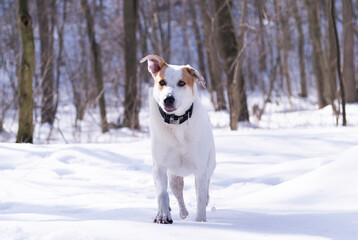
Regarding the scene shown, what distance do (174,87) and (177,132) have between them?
0.35 meters

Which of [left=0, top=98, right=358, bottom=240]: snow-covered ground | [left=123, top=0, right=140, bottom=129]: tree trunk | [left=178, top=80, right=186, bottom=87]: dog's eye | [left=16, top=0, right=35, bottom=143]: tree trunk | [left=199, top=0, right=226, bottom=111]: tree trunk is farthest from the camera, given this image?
[left=123, top=0, right=140, bottom=129]: tree trunk

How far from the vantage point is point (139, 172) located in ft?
19.0

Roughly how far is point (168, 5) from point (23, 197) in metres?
25.5

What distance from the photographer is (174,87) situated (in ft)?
10.1

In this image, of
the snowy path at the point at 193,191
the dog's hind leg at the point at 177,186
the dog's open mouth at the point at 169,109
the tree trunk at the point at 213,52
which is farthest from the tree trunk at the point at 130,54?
the dog's open mouth at the point at 169,109

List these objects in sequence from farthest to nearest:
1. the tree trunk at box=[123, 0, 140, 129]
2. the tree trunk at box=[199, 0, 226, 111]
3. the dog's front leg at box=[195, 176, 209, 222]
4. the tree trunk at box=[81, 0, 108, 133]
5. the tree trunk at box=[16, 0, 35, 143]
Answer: the tree trunk at box=[81, 0, 108, 133] → the tree trunk at box=[123, 0, 140, 129] → the tree trunk at box=[199, 0, 226, 111] → the tree trunk at box=[16, 0, 35, 143] → the dog's front leg at box=[195, 176, 209, 222]

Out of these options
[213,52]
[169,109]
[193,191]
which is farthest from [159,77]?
[213,52]

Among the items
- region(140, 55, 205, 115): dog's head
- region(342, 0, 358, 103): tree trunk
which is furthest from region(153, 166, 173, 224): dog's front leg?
region(342, 0, 358, 103): tree trunk

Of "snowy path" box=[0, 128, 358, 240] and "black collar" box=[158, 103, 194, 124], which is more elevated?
"black collar" box=[158, 103, 194, 124]

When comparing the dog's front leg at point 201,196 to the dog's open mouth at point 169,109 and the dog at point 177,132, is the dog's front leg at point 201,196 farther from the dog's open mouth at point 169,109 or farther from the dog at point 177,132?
the dog's open mouth at point 169,109

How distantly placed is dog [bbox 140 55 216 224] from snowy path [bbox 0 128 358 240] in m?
0.32

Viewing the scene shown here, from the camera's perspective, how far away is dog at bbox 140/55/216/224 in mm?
3115

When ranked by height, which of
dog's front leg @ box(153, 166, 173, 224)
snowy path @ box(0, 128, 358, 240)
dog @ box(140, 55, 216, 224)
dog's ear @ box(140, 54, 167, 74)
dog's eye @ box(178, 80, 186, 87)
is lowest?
snowy path @ box(0, 128, 358, 240)

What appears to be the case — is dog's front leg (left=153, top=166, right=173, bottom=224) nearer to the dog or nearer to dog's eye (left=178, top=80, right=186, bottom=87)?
the dog
